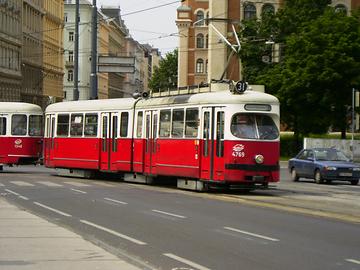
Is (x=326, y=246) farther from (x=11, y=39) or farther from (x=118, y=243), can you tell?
(x=11, y=39)

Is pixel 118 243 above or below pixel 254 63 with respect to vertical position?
below

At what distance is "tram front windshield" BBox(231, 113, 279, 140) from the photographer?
23.5 meters

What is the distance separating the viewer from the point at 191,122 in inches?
981

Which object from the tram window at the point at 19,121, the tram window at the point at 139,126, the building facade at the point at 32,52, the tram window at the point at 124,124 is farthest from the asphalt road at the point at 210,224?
the building facade at the point at 32,52

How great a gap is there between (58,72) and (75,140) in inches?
3400

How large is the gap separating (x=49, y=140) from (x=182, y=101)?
10.5 m

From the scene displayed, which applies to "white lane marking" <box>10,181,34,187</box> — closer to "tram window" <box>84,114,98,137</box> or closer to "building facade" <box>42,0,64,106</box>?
"tram window" <box>84,114,98,137</box>

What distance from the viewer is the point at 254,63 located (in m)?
72.5

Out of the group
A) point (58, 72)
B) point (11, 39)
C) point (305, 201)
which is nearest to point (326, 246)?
point (305, 201)

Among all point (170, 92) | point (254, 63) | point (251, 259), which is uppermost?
point (254, 63)

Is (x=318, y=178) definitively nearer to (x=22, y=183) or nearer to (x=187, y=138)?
(x=187, y=138)

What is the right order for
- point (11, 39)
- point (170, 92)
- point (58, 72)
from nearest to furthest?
point (170, 92) → point (11, 39) → point (58, 72)

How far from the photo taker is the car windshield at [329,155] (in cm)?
3384

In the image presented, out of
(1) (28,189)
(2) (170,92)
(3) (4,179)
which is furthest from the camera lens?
(3) (4,179)
